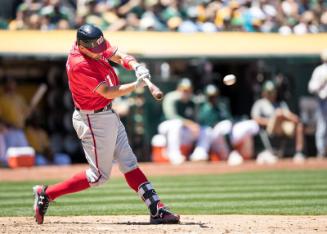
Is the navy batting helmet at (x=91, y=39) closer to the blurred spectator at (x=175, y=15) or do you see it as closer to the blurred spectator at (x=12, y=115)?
the blurred spectator at (x=12, y=115)

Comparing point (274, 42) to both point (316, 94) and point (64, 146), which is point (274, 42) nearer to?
point (316, 94)

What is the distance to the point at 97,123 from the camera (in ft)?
25.3

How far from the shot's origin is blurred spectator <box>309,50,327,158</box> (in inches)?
655

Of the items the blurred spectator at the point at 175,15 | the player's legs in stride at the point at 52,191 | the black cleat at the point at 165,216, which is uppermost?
the blurred spectator at the point at 175,15

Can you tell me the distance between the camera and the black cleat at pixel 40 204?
7906mm

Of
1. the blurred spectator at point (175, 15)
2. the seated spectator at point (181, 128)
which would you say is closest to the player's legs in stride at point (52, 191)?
the seated spectator at point (181, 128)

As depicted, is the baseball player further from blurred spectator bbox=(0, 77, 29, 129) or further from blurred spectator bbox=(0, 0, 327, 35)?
blurred spectator bbox=(0, 0, 327, 35)

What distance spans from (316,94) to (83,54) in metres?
10.1

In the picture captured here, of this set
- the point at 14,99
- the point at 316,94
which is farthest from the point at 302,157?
the point at 14,99

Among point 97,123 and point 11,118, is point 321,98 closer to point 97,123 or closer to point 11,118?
point 11,118

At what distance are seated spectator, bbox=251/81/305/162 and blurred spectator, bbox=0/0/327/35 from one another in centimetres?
192

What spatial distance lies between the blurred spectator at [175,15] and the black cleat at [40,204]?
9290mm

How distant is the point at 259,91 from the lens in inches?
701

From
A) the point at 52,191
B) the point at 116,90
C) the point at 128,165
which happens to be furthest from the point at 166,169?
the point at 116,90
